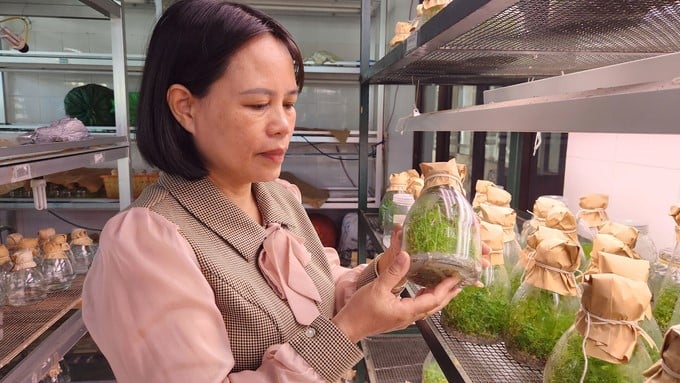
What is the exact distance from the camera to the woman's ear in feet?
2.74

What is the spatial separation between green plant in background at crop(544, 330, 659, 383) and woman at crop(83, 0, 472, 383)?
19 cm

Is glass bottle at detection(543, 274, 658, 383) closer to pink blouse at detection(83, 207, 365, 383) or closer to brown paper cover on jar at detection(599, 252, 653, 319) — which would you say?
brown paper cover on jar at detection(599, 252, 653, 319)

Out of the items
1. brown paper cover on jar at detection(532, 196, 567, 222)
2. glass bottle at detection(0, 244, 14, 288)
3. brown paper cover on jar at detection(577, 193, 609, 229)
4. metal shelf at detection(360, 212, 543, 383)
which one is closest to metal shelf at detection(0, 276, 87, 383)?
glass bottle at detection(0, 244, 14, 288)

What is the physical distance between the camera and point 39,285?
1.70 metres

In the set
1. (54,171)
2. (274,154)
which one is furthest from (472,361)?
(54,171)

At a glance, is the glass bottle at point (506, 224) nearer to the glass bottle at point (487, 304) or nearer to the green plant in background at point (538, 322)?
the glass bottle at point (487, 304)

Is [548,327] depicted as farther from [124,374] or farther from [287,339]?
[124,374]

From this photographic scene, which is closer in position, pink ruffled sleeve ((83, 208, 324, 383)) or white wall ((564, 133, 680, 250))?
pink ruffled sleeve ((83, 208, 324, 383))

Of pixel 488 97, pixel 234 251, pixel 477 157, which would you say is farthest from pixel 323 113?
pixel 234 251

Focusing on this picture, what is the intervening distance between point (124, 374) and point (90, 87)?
2.77 metres

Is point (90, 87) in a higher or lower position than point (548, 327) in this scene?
higher

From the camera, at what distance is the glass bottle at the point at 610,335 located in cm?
57

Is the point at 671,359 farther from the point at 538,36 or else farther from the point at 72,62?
the point at 72,62

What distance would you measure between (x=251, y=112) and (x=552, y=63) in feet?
3.53
